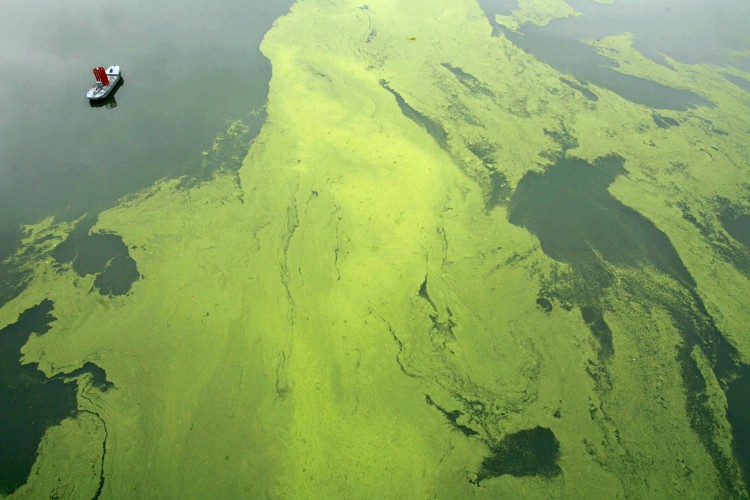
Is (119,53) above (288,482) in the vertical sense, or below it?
above

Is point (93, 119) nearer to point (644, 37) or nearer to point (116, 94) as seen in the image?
point (116, 94)

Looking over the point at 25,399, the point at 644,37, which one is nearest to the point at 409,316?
the point at 25,399

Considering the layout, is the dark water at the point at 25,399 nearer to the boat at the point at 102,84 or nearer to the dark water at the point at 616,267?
the boat at the point at 102,84

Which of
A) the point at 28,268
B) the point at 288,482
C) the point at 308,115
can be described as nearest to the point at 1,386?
the point at 28,268

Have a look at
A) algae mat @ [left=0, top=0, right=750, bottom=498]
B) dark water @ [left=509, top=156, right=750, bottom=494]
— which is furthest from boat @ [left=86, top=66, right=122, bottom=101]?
dark water @ [left=509, top=156, right=750, bottom=494]

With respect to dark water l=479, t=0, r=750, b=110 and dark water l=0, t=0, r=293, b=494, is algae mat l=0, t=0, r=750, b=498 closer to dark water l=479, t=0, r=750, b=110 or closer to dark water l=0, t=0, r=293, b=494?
dark water l=0, t=0, r=293, b=494

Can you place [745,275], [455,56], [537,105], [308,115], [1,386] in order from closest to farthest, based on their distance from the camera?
[1,386]
[745,275]
[308,115]
[537,105]
[455,56]

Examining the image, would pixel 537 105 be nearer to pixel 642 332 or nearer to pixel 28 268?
pixel 642 332
